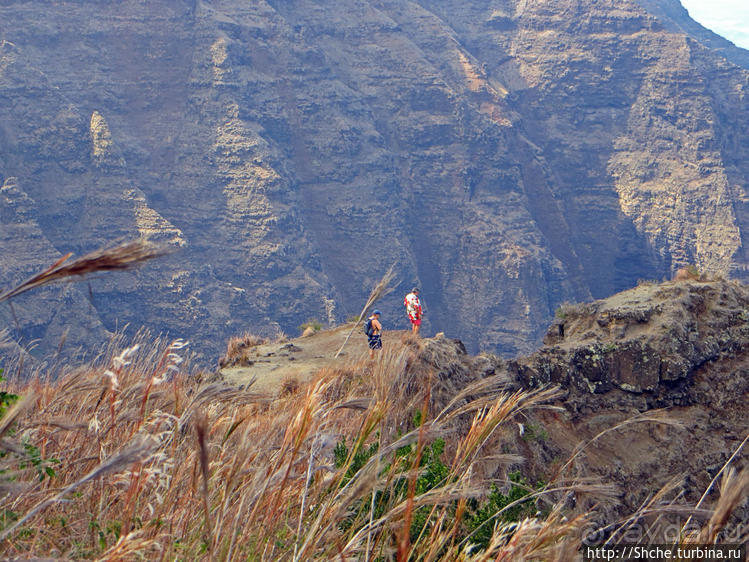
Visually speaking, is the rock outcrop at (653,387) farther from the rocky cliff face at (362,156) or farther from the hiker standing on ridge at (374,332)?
the rocky cliff face at (362,156)

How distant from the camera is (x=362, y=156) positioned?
256 ft

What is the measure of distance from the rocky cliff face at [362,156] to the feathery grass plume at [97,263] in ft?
165

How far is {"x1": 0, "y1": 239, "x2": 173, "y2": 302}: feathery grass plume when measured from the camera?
156 centimetres

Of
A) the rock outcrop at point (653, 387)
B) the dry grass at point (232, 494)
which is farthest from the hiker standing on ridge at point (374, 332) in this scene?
the dry grass at point (232, 494)

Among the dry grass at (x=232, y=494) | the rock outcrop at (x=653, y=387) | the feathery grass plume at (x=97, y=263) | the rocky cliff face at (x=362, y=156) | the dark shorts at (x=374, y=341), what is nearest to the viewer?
the feathery grass plume at (x=97, y=263)

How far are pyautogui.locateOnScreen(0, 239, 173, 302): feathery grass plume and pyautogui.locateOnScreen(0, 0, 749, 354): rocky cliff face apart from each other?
50226 mm

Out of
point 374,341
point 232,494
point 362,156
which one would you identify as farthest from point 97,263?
point 362,156

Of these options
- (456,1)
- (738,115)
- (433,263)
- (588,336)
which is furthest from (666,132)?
(588,336)

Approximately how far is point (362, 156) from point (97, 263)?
77.4m

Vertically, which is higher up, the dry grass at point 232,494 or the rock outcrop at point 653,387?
the dry grass at point 232,494

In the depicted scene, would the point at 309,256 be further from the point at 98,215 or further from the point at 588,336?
the point at 588,336

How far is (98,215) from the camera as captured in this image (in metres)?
59.2

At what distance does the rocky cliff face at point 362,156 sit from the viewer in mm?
60188

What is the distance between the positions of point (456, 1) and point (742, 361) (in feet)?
344
